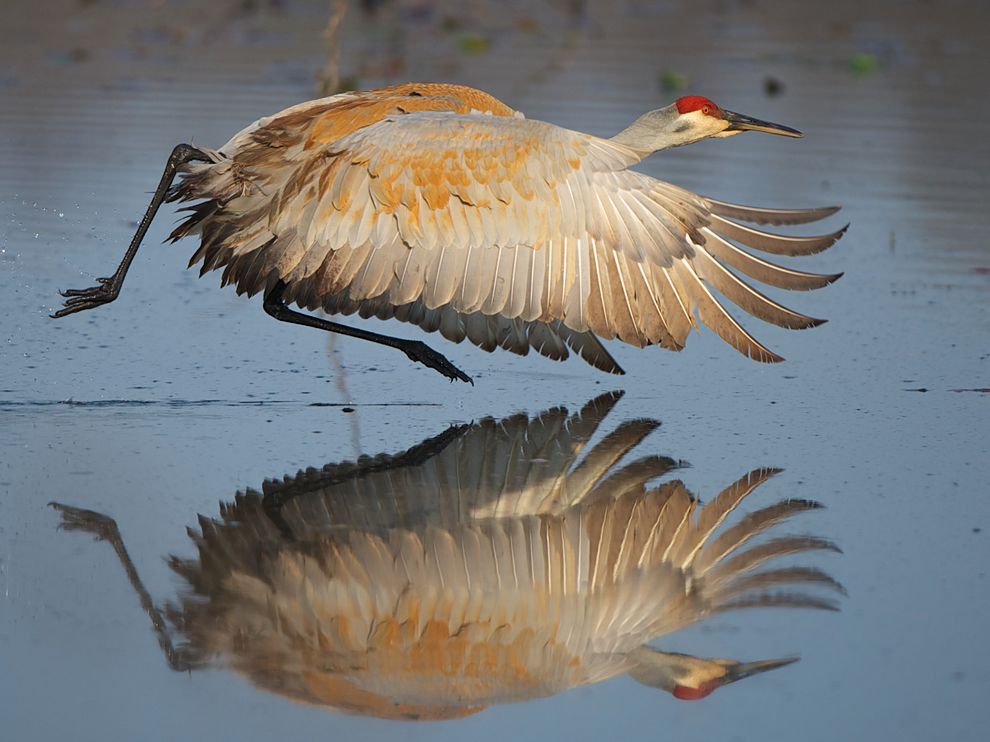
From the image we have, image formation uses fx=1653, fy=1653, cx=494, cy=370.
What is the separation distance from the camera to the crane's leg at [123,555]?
381 centimetres

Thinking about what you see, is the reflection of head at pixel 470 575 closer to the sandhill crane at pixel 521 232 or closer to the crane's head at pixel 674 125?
the sandhill crane at pixel 521 232

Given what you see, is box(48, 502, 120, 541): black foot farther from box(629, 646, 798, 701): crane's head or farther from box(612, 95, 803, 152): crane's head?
box(612, 95, 803, 152): crane's head

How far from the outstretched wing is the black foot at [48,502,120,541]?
1.22 meters

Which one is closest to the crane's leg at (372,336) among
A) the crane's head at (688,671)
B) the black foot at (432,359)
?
the black foot at (432,359)

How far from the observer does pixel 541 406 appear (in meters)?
5.79

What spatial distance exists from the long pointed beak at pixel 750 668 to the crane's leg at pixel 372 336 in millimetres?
2304

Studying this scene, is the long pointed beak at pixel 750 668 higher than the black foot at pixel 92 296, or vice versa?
the black foot at pixel 92 296

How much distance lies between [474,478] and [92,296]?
5.68ft

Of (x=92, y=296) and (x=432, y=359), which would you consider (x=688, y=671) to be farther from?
(x=92, y=296)

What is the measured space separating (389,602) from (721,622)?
32.4 inches

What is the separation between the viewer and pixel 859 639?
397cm

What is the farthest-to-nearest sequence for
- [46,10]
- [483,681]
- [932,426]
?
[46,10] → [932,426] → [483,681]

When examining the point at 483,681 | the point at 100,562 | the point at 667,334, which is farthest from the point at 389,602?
the point at 667,334

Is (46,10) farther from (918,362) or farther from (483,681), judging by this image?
(483,681)
